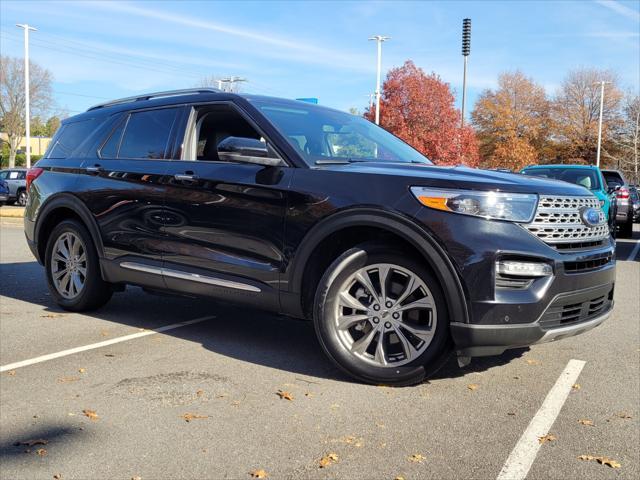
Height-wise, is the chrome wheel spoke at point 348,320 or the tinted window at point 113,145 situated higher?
the tinted window at point 113,145

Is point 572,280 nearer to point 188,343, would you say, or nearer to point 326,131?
point 326,131

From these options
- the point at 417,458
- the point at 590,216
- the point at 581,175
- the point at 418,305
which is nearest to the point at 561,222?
the point at 590,216

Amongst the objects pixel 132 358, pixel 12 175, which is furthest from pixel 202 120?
pixel 12 175

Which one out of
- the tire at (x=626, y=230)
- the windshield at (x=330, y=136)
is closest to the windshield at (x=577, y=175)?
the tire at (x=626, y=230)

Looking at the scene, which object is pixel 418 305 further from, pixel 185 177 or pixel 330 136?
pixel 185 177

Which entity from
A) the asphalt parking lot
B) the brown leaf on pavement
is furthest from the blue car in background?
the brown leaf on pavement

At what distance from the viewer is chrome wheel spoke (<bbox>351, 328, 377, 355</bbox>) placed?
4.07m

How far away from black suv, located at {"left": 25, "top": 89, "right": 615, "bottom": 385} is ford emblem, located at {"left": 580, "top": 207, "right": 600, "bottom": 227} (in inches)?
1.0

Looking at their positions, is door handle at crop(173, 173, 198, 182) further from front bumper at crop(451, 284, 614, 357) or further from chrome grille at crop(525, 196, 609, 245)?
chrome grille at crop(525, 196, 609, 245)

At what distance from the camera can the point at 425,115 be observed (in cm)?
3609

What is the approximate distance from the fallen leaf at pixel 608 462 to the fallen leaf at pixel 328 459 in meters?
1.23

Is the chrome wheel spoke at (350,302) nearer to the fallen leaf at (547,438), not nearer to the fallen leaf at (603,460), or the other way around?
the fallen leaf at (547,438)

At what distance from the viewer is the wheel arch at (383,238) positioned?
12.2ft

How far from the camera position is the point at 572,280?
12.5ft
